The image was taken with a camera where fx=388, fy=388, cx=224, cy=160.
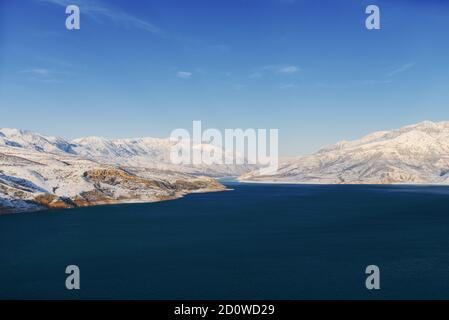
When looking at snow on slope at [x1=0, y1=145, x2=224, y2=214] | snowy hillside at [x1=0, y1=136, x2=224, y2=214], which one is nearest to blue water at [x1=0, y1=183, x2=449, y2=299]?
snowy hillside at [x1=0, y1=136, x2=224, y2=214]

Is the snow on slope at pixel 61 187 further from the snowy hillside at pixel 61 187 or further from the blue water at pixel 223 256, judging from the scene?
the blue water at pixel 223 256

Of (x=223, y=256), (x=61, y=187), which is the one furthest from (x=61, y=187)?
(x=223, y=256)

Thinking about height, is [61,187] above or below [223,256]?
above

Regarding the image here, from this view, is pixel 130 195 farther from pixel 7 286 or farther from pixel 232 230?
pixel 7 286

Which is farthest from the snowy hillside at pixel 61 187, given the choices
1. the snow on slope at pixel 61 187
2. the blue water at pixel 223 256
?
the blue water at pixel 223 256

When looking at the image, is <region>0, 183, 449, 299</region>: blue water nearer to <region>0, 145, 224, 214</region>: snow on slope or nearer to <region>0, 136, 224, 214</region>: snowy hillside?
<region>0, 136, 224, 214</region>: snowy hillside

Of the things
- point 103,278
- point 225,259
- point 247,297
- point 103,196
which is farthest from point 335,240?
point 103,196

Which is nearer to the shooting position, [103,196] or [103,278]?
[103,278]

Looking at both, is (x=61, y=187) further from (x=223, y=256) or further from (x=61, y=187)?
(x=223, y=256)

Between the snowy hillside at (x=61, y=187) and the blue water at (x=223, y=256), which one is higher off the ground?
the snowy hillside at (x=61, y=187)
